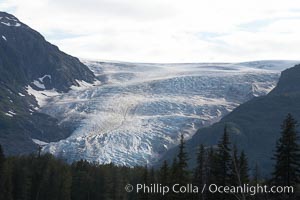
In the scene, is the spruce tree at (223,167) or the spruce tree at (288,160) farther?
the spruce tree at (223,167)

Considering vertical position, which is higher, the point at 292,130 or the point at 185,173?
the point at 292,130

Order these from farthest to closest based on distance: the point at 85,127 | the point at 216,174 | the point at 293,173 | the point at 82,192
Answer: the point at 85,127 → the point at 82,192 → the point at 216,174 → the point at 293,173

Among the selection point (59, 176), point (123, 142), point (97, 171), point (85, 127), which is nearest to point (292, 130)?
point (59, 176)

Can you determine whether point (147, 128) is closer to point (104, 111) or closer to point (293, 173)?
point (104, 111)

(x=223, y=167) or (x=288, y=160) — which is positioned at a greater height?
(x=288, y=160)

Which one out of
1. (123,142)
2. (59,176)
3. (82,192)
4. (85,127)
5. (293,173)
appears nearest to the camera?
(293,173)

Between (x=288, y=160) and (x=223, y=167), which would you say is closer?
(x=288, y=160)

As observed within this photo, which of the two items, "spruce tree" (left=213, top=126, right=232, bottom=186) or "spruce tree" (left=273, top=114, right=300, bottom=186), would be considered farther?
"spruce tree" (left=213, top=126, right=232, bottom=186)

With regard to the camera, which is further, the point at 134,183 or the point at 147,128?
the point at 147,128

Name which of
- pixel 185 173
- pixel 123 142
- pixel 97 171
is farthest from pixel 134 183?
pixel 123 142

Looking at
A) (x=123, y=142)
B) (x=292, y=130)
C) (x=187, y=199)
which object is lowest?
(x=123, y=142)
